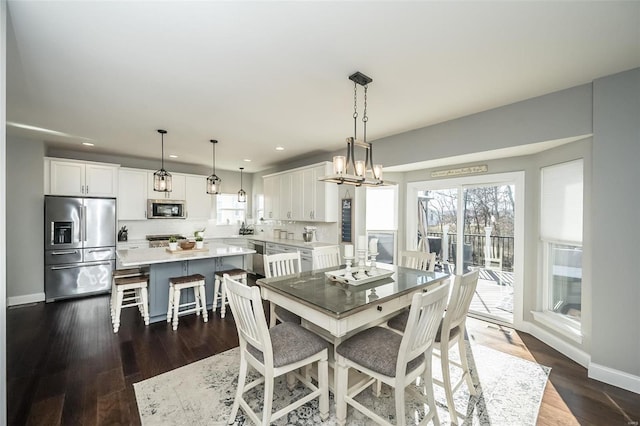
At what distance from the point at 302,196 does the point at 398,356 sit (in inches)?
159

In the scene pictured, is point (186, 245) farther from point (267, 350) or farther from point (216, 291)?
point (267, 350)

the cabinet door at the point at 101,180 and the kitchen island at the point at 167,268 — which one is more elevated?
the cabinet door at the point at 101,180

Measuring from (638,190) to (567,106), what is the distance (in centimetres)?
95

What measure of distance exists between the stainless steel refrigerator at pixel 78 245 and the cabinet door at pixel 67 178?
273mm

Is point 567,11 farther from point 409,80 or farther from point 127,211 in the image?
point 127,211

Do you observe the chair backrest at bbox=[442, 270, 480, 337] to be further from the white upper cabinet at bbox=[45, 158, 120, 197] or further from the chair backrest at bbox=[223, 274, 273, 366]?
the white upper cabinet at bbox=[45, 158, 120, 197]

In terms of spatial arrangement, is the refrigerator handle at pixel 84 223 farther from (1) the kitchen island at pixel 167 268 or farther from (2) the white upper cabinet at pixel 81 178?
(1) the kitchen island at pixel 167 268

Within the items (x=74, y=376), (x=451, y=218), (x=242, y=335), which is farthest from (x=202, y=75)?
(x=451, y=218)

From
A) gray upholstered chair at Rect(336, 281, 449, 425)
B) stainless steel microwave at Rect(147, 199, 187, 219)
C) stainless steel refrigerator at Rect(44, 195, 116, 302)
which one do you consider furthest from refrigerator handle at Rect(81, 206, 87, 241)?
gray upholstered chair at Rect(336, 281, 449, 425)

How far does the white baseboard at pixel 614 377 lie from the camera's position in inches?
88.8

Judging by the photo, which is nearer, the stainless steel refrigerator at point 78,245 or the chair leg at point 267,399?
the chair leg at point 267,399

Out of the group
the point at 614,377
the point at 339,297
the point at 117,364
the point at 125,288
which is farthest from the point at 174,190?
the point at 614,377

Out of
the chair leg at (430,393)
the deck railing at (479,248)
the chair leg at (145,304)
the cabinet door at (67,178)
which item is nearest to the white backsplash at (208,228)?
the cabinet door at (67,178)

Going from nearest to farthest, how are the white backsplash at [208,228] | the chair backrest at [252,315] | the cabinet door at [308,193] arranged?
the chair backrest at [252,315]
the cabinet door at [308,193]
the white backsplash at [208,228]
